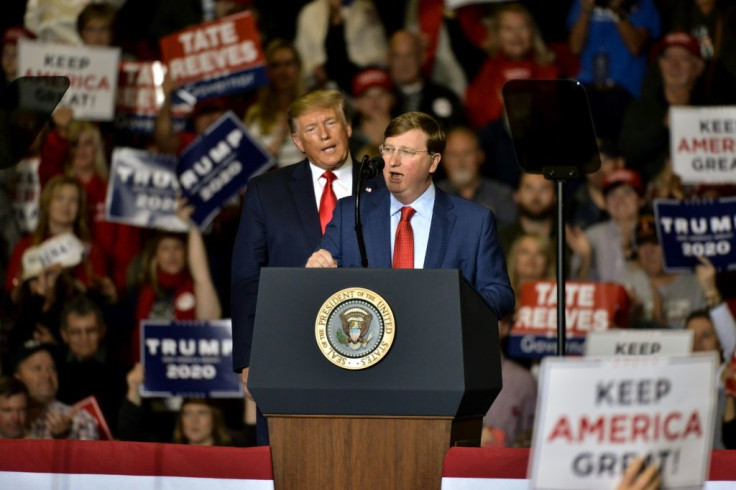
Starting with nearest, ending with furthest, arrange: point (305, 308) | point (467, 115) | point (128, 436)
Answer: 1. point (305, 308)
2. point (128, 436)
3. point (467, 115)

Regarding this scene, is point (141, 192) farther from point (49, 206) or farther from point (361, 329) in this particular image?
point (361, 329)

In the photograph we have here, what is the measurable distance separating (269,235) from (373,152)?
2.14 metres

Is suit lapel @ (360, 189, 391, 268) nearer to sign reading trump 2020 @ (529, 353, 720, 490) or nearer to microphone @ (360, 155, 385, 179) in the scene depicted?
microphone @ (360, 155, 385, 179)

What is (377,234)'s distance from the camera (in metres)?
4.06

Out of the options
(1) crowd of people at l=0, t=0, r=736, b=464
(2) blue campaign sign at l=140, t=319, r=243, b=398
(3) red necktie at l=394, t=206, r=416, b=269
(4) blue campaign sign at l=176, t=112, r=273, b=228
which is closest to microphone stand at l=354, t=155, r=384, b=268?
(3) red necktie at l=394, t=206, r=416, b=269

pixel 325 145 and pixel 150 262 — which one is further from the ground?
pixel 325 145

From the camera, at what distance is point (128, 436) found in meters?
Answer: 7.14

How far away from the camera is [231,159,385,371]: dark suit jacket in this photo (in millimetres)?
4793

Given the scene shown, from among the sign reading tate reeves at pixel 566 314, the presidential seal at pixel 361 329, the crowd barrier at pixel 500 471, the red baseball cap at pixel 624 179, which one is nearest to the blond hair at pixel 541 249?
the sign reading tate reeves at pixel 566 314

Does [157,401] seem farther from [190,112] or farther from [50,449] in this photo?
[50,449]

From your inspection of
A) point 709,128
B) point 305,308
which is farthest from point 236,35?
point 305,308

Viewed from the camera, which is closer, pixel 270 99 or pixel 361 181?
pixel 361 181

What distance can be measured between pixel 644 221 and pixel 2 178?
3764 mm

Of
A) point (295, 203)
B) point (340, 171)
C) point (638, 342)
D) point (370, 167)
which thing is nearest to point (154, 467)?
point (370, 167)
